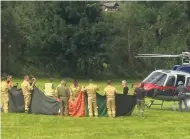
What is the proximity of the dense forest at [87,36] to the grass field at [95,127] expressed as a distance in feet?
137

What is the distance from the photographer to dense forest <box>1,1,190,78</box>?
66375 millimetres

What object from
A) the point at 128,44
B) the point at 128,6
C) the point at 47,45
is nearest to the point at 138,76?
the point at 128,44

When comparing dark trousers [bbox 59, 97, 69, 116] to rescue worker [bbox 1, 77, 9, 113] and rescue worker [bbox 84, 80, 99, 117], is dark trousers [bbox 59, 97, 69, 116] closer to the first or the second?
rescue worker [bbox 84, 80, 99, 117]

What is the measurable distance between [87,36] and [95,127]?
45.8m

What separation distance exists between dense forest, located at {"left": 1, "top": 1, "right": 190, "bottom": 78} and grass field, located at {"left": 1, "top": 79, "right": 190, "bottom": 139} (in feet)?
137

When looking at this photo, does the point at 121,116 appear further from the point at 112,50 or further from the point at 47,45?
the point at 112,50

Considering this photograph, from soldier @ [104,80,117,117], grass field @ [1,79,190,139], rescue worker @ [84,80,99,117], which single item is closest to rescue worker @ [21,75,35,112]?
grass field @ [1,79,190,139]

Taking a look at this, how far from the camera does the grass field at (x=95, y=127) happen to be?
18.5 metres

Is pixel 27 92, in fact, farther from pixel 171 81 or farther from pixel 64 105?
pixel 171 81

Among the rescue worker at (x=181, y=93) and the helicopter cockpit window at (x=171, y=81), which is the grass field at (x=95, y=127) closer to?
the rescue worker at (x=181, y=93)

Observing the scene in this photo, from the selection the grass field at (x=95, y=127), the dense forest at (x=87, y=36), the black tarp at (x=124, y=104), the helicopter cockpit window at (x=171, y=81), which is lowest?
the grass field at (x=95, y=127)

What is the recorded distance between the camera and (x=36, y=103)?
25.1 metres

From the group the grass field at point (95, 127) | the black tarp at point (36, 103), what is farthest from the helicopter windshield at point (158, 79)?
the black tarp at point (36, 103)

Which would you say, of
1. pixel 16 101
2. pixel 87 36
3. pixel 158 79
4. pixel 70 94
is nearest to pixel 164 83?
pixel 158 79
